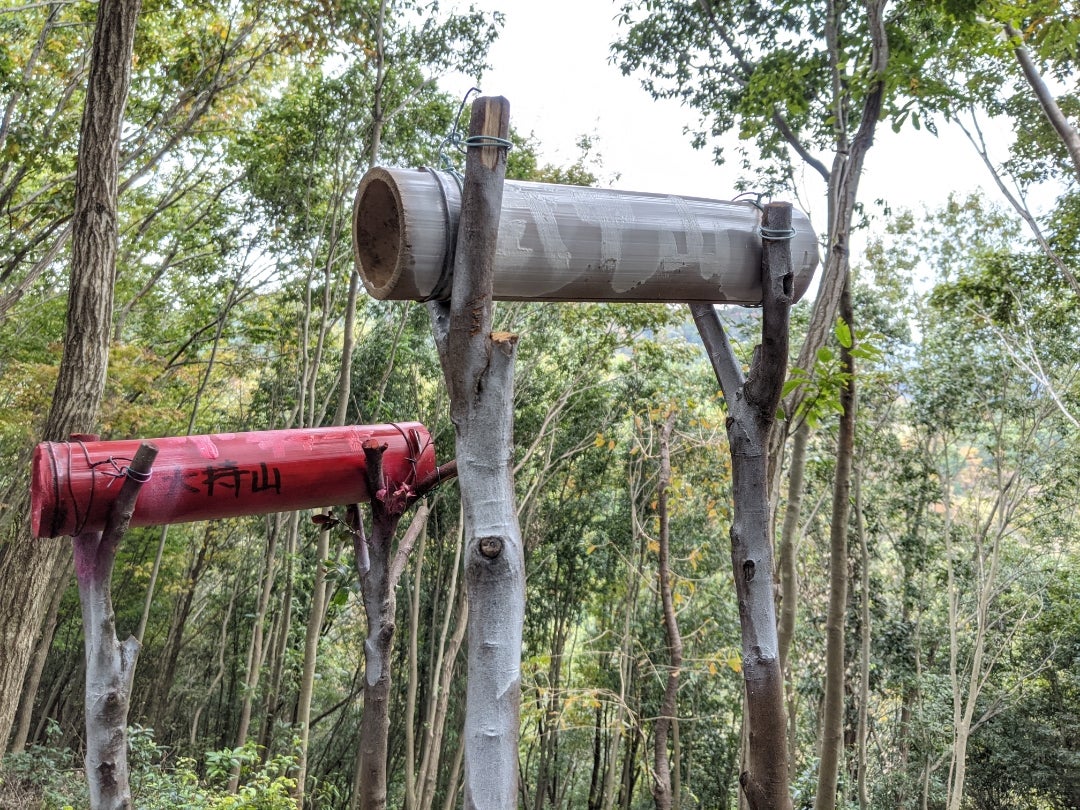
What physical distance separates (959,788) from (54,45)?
12.2 metres

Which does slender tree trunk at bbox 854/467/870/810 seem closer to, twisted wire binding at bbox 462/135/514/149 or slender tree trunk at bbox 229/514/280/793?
slender tree trunk at bbox 229/514/280/793

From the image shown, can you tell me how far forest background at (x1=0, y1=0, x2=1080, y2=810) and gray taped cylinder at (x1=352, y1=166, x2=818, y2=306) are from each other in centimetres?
332

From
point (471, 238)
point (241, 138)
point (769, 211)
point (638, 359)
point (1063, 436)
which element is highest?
point (241, 138)

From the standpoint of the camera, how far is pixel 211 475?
82.9 inches

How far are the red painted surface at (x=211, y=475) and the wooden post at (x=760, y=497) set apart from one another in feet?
3.84

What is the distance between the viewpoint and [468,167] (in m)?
1.22

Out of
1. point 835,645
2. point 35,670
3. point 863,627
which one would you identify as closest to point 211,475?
point 835,645

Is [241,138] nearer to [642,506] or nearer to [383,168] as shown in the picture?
[642,506]

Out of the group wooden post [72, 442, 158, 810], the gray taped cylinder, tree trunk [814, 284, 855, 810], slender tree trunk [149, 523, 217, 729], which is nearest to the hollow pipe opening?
the gray taped cylinder

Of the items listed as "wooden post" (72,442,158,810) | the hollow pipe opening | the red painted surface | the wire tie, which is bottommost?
"wooden post" (72,442,158,810)

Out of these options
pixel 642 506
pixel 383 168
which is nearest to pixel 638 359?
pixel 642 506

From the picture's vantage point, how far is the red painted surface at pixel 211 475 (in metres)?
1.99

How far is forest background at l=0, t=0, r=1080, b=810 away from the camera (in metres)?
7.07

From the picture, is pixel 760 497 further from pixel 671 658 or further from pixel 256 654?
pixel 256 654
